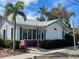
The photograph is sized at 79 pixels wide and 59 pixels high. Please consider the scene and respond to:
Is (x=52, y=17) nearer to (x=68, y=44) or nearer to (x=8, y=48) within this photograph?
(x=68, y=44)

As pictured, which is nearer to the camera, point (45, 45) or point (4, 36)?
point (45, 45)

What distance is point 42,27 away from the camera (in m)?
33.3

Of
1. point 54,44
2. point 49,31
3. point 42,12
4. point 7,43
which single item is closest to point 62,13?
point 42,12

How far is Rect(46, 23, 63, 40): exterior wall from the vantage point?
34.0 meters

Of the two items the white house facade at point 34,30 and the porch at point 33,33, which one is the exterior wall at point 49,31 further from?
the porch at point 33,33

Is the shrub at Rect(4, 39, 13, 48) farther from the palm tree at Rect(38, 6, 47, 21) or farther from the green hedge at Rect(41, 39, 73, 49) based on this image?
the palm tree at Rect(38, 6, 47, 21)

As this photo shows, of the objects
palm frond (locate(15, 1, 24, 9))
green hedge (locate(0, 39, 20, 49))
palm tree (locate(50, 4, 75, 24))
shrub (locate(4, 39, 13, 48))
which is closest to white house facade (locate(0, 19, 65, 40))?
green hedge (locate(0, 39, 20, 49))

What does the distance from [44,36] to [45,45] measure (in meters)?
4.10

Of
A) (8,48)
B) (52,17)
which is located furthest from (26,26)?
(52,17)

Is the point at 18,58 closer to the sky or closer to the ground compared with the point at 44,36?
closer to the ground

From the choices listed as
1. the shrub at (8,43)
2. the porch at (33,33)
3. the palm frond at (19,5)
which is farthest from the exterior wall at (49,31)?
the palm frond at (19,5)

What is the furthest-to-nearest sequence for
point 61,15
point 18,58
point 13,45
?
point 61,15
point 13,45
point 18,58

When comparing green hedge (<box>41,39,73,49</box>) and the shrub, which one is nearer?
the shrub

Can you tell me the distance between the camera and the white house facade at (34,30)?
32.7m
